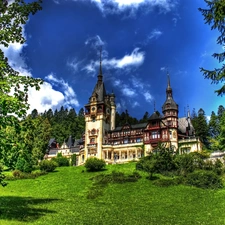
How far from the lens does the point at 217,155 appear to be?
4912cm

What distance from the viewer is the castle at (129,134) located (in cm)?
6375

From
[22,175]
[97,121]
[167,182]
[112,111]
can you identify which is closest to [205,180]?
[167,182]

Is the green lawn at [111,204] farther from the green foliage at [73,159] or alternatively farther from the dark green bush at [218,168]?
the green foliage at [73,159]

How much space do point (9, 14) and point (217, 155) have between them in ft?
142

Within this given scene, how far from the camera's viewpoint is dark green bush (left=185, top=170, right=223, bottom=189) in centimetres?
3462

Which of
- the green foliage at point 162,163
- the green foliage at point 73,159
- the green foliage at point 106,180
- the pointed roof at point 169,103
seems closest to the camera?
the green foliage at point 106,180

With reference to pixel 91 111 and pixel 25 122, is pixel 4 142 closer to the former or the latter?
pixel 25 122

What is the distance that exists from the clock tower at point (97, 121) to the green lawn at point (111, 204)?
23.6 meters

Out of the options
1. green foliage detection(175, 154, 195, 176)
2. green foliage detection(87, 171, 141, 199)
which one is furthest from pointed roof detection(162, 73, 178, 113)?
green foliage detection(87, 171, 141, 199)

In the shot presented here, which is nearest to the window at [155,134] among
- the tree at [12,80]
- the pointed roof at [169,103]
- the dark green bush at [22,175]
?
the pointed roof at [169,103]

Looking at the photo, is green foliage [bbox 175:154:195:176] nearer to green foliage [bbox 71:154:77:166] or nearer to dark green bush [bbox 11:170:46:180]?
dark green bush [bbox 11:170:46:180]

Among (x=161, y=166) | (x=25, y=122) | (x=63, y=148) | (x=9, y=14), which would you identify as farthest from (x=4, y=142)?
(x=63, y=148)

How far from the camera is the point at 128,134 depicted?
2876 inches

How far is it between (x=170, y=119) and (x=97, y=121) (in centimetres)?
1859
